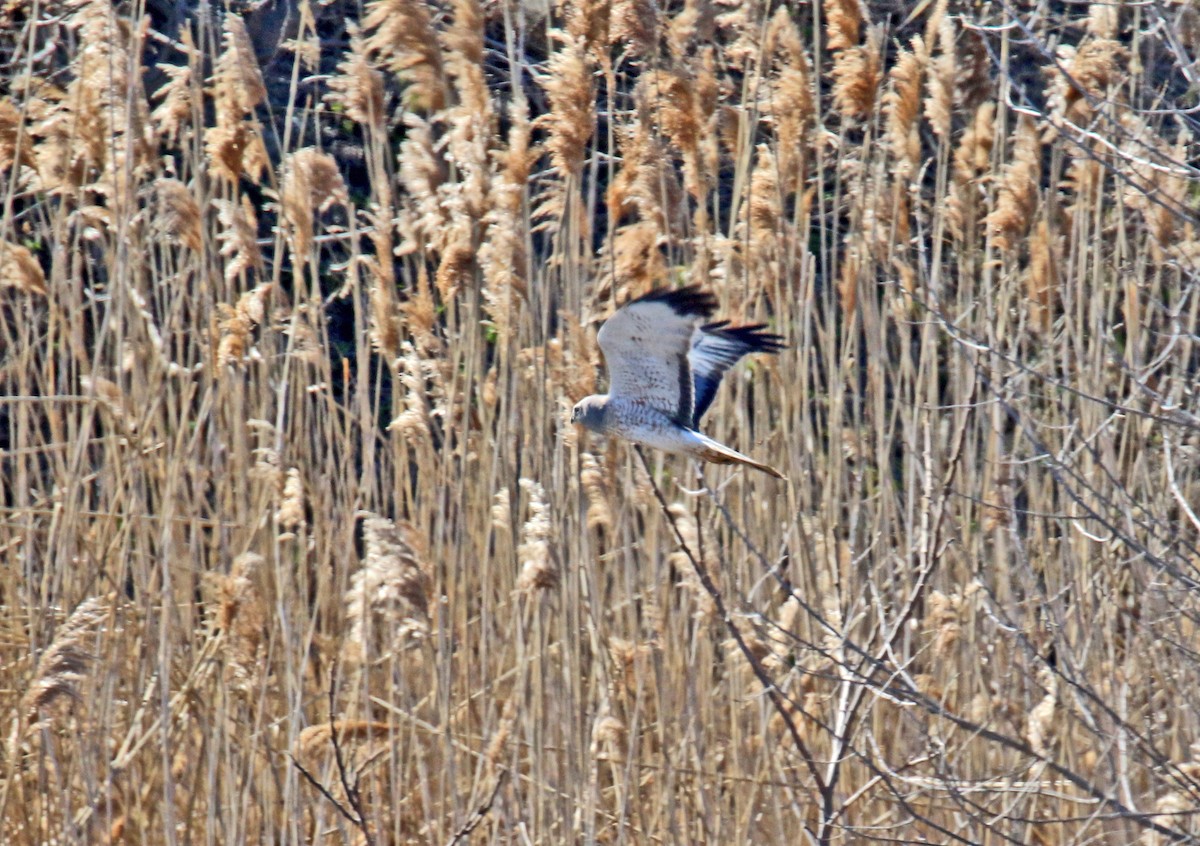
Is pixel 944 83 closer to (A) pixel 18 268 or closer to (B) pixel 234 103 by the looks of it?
(B) pixel 234 103

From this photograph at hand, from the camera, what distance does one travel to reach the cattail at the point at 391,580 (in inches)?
105

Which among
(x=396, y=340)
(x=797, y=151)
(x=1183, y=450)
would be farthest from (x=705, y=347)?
(x=1183, y=450)

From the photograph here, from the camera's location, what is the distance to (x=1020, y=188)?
10.6ft

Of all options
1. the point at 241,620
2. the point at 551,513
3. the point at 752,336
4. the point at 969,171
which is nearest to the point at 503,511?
the point at 551,513

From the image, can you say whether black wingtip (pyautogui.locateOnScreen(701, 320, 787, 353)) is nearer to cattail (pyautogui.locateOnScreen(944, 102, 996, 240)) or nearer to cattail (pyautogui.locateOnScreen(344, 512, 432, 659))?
cattail (pyautogui.locateOnScreen(944, 102, 996, 240))

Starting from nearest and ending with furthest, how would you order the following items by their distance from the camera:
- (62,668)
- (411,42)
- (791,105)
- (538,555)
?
(62,668) < (538,555) < (411,42) < (791,105)

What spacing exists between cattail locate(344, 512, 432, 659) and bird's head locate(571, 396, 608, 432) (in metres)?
0.48

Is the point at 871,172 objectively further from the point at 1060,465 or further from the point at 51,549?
the point at 51,549

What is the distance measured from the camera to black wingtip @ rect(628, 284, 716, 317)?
304cm

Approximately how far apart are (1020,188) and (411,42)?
1277 millimetres

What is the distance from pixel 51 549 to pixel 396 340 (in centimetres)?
81

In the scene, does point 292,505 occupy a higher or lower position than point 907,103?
lower

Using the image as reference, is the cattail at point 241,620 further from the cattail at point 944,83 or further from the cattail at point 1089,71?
the cattail at point 1089,71

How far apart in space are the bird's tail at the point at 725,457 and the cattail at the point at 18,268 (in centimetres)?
142
